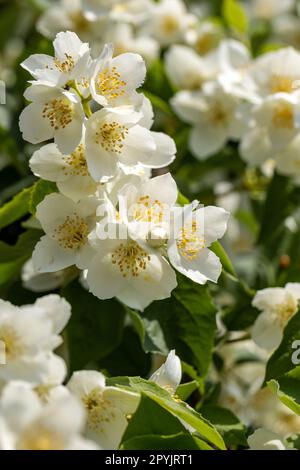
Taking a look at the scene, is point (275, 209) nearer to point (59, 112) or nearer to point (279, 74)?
point (279, 74)

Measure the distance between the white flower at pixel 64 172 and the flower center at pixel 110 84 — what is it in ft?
0.34

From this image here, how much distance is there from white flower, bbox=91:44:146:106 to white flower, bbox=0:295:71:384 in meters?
0.39

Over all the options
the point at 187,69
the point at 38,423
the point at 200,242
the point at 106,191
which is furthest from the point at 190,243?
the point at 187,69

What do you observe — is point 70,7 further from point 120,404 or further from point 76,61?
point 120,404

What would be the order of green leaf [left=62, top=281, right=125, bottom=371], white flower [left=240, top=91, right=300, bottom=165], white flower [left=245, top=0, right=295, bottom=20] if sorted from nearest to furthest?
green leaf [left=62, top=281, right=125, bottom=371] → white flower [left=240, top=91, right=300, bottom=165] → white flower [left=245, top=0, right=295, bottom=20]

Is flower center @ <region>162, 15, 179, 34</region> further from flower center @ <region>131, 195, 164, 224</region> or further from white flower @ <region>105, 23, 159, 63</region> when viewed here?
flower center @ <region>131, 195, 164, 224</region>

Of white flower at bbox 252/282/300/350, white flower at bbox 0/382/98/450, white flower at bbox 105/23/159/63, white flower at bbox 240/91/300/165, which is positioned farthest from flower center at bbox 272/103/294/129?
white flower at bbox 0/382/98/450

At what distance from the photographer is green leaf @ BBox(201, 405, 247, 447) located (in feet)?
4.98

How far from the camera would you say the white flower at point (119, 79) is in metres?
1.45

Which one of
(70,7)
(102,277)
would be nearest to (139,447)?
(102,277)

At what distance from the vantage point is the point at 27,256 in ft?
5.65

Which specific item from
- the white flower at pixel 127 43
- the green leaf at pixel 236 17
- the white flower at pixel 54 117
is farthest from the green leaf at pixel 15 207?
the green leaf at pixel 236 17

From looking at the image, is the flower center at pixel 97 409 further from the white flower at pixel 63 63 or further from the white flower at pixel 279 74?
the white flower at pixel 279 74
